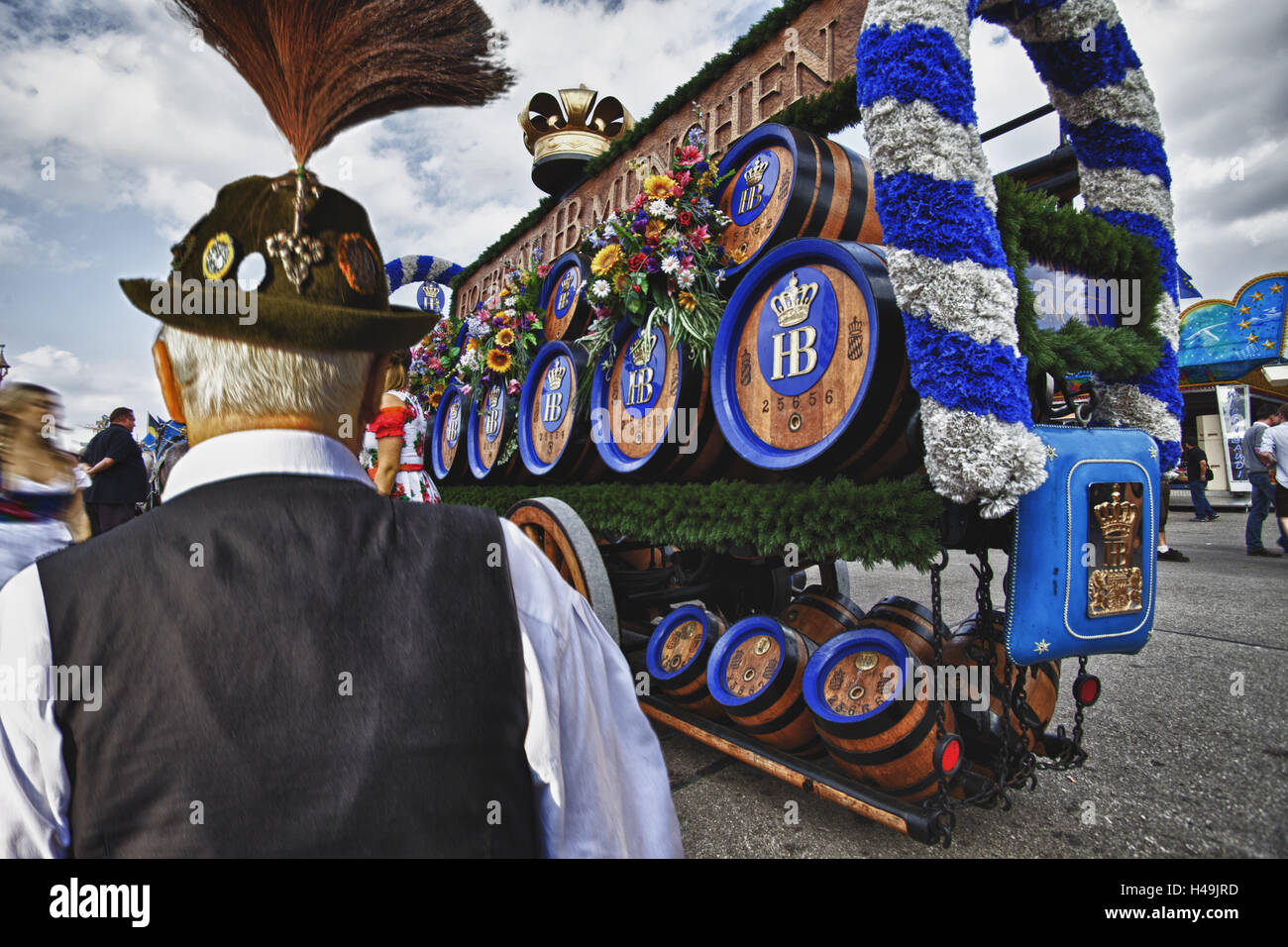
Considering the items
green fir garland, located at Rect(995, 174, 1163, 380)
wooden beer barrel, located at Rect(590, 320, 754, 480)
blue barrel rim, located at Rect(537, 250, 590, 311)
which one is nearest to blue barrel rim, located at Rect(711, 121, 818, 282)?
wooden beer barrel, located at Rect(590, 320, 754, 480)

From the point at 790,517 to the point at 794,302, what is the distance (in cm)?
78

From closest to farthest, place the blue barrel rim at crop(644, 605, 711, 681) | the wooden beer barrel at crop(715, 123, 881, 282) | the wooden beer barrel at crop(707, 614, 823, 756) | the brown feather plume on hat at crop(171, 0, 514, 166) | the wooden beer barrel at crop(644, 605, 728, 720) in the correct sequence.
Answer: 1. the brown feather plume on hat at crop(171, 0, 514, 166)
2. the wooden beer barrel at crop(707, 614, 823, 756)
3. the wooden beer barrel at crop(715, 123, 881, 282)
4. the wooden beer barrel at crop(644, 605, 728, 720)
5. the blue barrel rim at crop(644, 605, 711, 681)

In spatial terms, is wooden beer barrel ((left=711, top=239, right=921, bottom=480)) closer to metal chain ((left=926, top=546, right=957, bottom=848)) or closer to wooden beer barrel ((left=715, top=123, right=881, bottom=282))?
wooden beer barrel ((left=715, top=123, right=881, bottom=282))

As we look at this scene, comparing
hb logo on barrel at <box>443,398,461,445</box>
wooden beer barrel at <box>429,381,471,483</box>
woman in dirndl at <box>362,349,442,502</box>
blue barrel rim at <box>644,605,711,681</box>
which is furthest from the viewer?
hb logo on barrel at <box>443,398,461,445</box>

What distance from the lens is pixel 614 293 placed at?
11.3 feet

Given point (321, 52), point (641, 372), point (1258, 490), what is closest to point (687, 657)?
point (641, 372)

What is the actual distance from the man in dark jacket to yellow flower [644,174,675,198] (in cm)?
691

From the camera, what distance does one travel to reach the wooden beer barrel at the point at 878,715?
204cm

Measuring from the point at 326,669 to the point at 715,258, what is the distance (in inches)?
104

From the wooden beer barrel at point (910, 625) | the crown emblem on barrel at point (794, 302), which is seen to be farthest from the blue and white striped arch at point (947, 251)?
the wooden beer barrel at point (910, 625)

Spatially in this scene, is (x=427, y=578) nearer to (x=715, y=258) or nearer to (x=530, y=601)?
(x=530, y=601)

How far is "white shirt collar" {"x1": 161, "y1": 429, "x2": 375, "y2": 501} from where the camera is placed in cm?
83

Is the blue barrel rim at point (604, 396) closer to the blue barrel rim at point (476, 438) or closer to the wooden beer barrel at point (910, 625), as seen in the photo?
the wooden beer barrel at point (910, 625)
